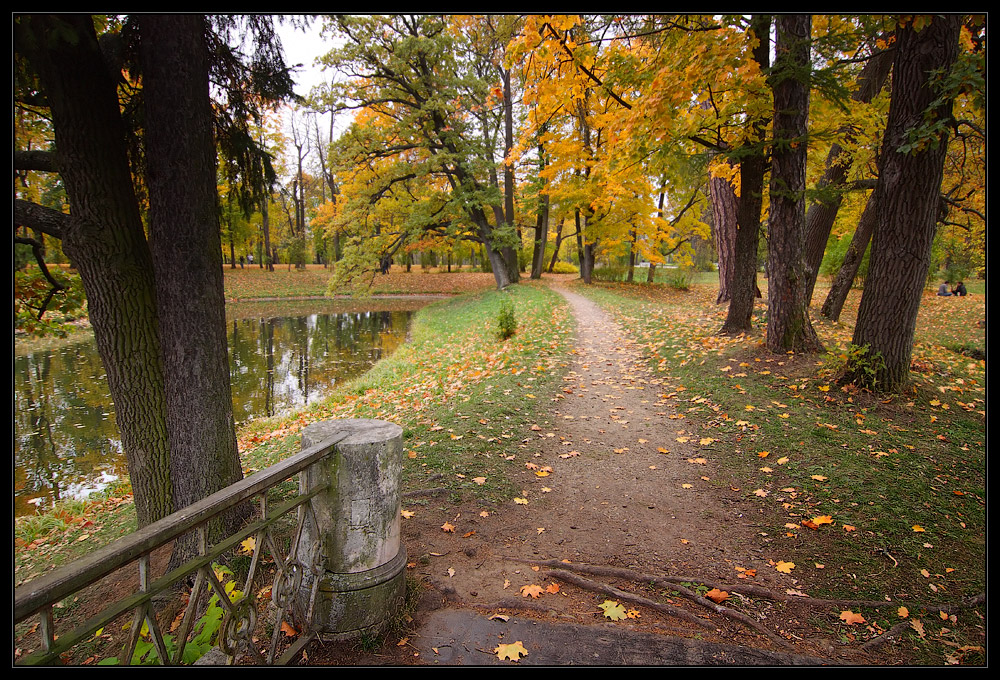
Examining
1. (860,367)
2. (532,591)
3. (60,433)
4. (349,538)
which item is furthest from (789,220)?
(60,433)

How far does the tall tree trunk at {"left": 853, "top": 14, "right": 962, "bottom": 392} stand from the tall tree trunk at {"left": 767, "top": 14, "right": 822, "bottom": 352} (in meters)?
1.52

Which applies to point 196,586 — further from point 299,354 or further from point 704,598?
point 299,354

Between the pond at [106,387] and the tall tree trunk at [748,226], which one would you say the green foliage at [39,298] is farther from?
the tall tree trunk at [748,226]

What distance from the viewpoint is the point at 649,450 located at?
5.22 m

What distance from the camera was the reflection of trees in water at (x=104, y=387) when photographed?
685cm

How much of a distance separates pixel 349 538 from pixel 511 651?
1136mm

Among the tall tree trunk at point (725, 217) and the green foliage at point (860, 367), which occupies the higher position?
the tall tree trunk at point (725, 217)

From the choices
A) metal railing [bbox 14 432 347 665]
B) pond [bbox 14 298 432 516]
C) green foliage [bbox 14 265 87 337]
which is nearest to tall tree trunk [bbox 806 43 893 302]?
metal railing [bbox 14 432 347 665]

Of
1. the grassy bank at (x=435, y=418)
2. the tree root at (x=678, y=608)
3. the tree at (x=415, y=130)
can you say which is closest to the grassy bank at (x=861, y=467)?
the tree root at (x=678, y=608)

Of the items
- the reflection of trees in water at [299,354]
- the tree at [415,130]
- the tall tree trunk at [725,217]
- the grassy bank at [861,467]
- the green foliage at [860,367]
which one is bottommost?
the reflection of trees in water at [299,354]

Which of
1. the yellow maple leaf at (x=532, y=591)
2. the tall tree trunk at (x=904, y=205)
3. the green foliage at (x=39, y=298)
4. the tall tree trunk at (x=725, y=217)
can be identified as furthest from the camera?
the tall tree trunk at (x=725, y=217)

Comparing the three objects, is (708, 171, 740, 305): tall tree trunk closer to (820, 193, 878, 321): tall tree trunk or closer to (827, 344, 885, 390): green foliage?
(820, 193, 878, 321): tall tree trunk

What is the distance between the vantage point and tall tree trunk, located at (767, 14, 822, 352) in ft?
21.7

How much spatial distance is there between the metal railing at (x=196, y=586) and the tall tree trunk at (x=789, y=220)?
279 inches
